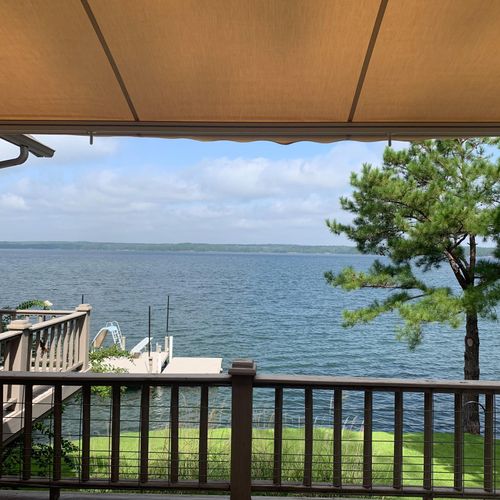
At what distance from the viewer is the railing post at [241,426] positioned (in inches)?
89.4

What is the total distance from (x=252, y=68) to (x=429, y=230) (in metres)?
6.76

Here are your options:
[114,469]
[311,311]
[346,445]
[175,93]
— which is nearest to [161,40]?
[175,93]

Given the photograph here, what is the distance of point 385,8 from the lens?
1597 mm

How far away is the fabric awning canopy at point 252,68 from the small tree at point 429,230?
20.1 feet

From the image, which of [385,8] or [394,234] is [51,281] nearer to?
[394,234]

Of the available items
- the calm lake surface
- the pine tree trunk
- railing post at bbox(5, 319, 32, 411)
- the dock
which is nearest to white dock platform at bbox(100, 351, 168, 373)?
the dock

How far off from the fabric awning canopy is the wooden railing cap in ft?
3.46

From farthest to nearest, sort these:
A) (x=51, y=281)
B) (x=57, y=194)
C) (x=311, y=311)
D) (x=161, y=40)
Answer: (x=57, y=194)
(x=51, y=281)
(x=311, y=311)
(x=161, y=40)

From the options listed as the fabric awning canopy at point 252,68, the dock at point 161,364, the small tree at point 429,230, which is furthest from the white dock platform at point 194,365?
the fabric awning canopy at point 252,68

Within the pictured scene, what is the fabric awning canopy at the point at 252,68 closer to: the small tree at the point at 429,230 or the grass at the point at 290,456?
the grass at the point at 290,456

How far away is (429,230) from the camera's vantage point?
8047mm

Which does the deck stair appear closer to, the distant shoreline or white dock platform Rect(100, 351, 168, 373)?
white dock platform Rect(100, 351, 168, 373)

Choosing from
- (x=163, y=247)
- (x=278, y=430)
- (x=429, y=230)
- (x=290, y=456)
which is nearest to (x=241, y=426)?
(x=278, y=430)

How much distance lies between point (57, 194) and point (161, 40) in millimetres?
94573
